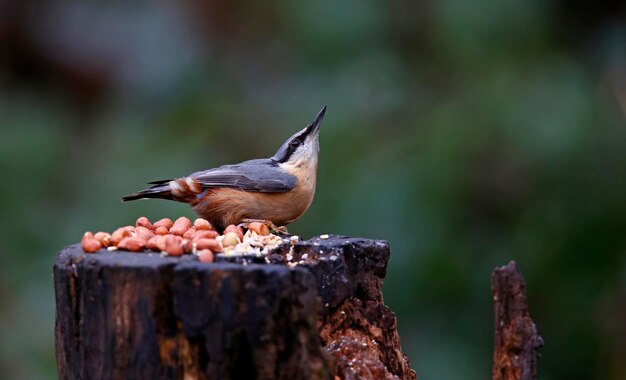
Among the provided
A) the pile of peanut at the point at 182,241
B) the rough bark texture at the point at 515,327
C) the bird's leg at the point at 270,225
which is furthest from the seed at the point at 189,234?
the rough bark texture at the point at 515,327

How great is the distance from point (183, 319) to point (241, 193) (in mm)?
1163

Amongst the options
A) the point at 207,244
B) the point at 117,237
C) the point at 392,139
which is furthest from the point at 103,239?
the point at 392,139

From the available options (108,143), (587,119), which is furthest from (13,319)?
(587,119)

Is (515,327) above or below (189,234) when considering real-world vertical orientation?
below

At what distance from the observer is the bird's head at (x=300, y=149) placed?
3.21 meters

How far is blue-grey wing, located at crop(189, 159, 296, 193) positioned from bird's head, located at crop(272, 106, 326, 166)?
11 cm

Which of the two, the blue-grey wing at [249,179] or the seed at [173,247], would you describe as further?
the blue-grey wing at [249,179]

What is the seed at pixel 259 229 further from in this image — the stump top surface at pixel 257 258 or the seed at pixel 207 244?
the seed at pixel 207 244

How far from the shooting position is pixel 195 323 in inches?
74.3

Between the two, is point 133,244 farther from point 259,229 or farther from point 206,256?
point 259,229

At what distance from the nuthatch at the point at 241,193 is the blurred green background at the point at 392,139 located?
36.9 inches

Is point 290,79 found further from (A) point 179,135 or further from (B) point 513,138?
(B) point 513,138

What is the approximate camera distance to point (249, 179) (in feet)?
10.0

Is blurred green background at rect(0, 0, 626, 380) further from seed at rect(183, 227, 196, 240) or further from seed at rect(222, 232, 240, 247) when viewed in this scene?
seed at rect(222, 232, 240, 247)
